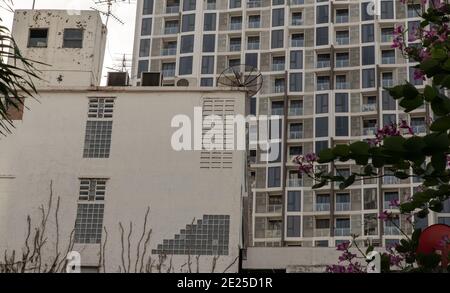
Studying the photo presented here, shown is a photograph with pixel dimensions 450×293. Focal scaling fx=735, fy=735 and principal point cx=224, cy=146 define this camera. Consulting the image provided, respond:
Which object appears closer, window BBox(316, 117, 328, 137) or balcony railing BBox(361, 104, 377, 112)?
window BBox(316, 117, 328, 137)

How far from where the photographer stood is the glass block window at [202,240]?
26766mm

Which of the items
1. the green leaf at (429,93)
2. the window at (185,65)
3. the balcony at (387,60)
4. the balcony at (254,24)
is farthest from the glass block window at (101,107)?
the balcony at (254,24)

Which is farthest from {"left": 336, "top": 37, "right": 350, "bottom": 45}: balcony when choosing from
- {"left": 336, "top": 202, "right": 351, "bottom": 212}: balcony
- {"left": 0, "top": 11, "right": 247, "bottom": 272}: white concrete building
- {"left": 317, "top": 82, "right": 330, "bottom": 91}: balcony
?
{"left": 0, "top": 11, "right": 247, "bottom": 272}: white concrete building

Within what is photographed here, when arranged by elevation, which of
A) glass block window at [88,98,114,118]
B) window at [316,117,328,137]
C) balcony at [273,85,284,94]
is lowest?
glass block window at [88,98,114,118]

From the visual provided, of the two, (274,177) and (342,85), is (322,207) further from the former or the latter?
(342,85)

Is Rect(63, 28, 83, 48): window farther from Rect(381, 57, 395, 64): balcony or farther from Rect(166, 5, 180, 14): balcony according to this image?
Rect(166, 5, 180, 14): balcony

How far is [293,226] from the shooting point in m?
66.2

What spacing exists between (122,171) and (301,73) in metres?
45.0

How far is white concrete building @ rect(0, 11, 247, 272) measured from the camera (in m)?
26.9

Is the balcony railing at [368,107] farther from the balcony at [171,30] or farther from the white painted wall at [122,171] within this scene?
the white painted wall at [122,171]

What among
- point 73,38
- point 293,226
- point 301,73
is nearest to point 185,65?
point 301,73

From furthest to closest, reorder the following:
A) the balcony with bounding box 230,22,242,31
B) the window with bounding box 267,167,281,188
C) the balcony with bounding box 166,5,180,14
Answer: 1. the balcony with bounding box 166,5,180,14
2. the balcony with bounding box 230,22,242,31
3. the window with bounding box 267,167,281,188

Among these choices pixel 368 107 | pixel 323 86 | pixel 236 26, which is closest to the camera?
pixel 368 107

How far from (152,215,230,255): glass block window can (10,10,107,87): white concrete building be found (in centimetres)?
894
